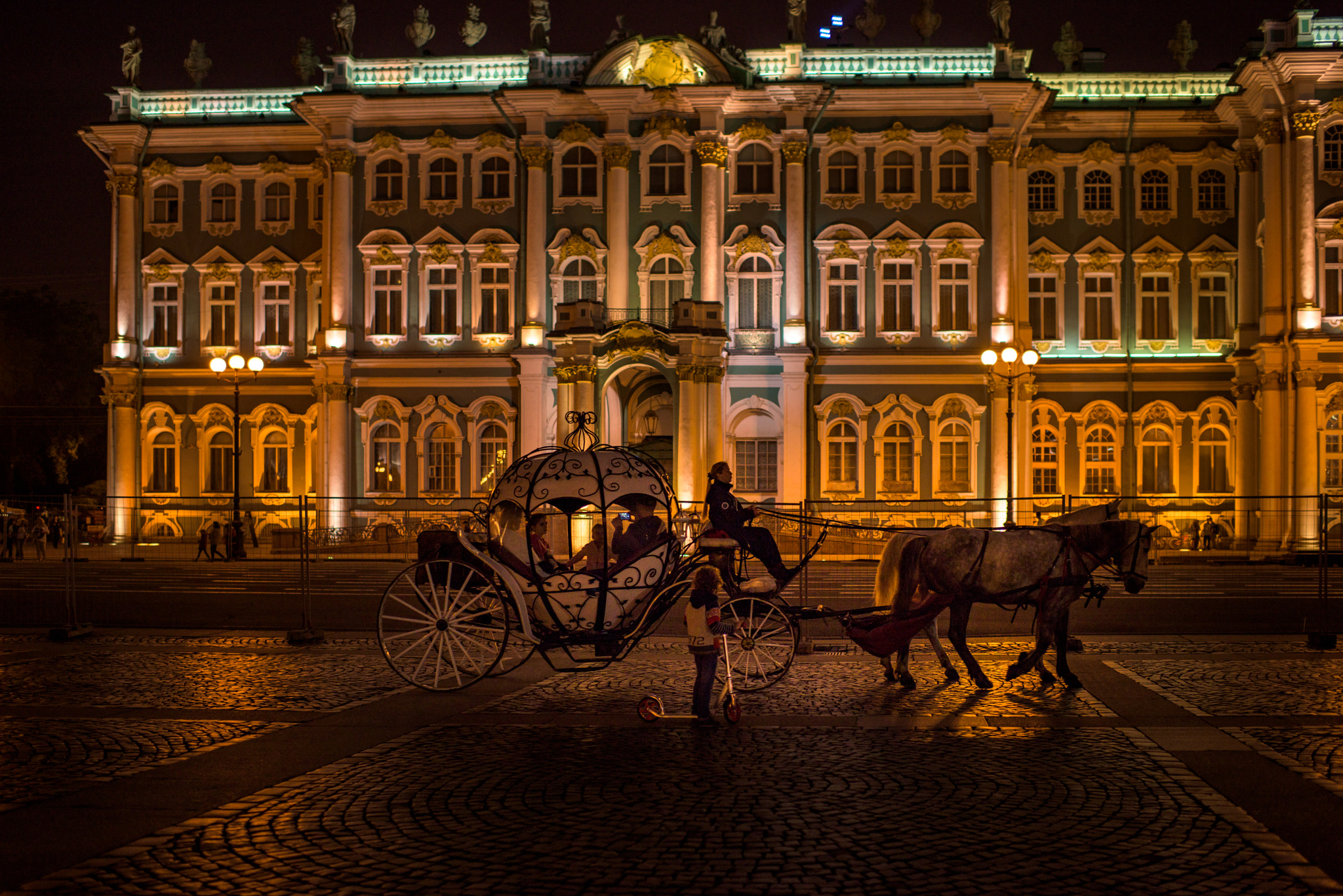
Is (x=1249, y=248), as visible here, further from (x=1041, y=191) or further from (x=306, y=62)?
(x=306, y=62)

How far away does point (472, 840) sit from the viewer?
23.8ft

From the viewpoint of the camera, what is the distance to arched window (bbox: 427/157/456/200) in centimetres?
4197

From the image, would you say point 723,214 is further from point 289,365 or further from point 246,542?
point 246,542

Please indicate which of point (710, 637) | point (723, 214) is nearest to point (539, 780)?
point (710, 637)

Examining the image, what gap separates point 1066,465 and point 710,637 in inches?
1291

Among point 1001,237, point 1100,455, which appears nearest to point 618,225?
point 1001,237

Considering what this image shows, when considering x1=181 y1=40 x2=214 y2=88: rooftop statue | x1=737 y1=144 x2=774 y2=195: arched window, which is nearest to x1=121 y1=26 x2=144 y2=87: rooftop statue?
x1=181 y1=40 x2=214 y2=88: rooftop statue

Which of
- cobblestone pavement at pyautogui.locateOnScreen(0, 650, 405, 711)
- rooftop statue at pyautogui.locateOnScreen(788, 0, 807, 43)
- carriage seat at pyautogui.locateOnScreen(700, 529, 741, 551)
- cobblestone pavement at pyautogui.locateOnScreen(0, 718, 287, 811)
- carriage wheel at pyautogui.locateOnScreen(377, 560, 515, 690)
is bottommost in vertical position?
cobblestone pavement at pyautogui.locateOnScreen(0, 650, 405, 711)

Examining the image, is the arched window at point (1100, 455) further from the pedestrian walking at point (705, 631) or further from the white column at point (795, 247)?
the pedestrian walking at point (705, 631)

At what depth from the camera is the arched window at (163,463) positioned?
1730 inches

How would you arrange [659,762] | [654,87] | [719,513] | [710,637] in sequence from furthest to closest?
[654,87]
[719,513]
[710,637]
[659,762]

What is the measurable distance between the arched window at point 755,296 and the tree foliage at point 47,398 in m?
39.2

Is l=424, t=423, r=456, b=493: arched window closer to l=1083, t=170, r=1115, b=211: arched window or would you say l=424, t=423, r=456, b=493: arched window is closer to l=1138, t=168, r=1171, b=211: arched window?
l=1083, t=170, r=1115, b=211: arched window

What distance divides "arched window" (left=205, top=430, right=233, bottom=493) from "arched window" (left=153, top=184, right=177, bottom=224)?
7.72m
